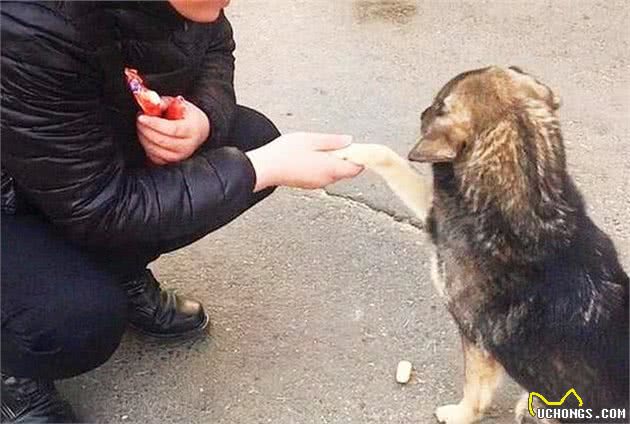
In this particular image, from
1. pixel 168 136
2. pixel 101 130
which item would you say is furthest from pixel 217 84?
pixel 101 130

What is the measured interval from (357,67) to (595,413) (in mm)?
1958

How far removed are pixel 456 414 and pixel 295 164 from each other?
2.27 feet

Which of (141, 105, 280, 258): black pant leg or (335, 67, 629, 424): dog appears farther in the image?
(141, 105, 280, 258): black pant leg

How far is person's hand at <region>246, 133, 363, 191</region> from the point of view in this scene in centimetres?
228

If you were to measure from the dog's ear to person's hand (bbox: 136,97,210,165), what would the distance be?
49 centimetres

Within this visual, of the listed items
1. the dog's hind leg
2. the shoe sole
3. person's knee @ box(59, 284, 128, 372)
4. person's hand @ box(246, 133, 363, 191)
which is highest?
person's hand @ box(246, 133, 363, 191)

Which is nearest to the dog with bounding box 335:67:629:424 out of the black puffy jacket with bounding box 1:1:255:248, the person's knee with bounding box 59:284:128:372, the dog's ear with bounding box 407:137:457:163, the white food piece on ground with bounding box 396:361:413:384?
the dog's ear with bounding box 407:137:457:163

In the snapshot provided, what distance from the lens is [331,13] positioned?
4148 millimetres

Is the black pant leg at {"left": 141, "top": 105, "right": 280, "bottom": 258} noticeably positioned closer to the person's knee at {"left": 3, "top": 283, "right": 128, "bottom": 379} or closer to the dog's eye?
the person's knee at {"left": 3, "top": 283, "right": 128, "bottom": 379}

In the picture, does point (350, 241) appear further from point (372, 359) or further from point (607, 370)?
point (607, 370)

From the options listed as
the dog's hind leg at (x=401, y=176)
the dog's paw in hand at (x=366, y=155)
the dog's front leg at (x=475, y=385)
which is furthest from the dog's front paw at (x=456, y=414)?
the dog's paw in hand at (x=366, y=155)

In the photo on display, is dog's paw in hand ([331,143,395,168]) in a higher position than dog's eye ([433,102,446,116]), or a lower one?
lower

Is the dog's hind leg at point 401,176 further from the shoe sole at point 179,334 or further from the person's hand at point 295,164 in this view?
the shoe sole at point 179,334

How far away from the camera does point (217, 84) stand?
2.49m
